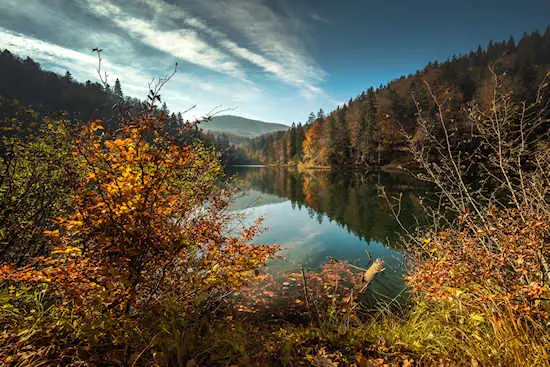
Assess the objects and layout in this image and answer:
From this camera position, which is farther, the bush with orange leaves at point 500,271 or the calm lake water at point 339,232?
the calm lake water at point 339,232

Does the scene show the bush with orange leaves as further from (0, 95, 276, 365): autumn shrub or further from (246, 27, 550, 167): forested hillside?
(246, 27, 550, 167): forested hillside

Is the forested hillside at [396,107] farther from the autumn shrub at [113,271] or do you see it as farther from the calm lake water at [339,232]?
the autumn shrub at [113,271]

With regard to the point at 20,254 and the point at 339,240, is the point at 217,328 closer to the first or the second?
the point at 20,254

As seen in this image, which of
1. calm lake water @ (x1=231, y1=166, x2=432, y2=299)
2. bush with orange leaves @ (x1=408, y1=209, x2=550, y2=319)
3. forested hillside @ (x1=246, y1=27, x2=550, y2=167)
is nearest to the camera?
bush with orange leaves @ (x1=408, y1=209, x2=550, y2=319)

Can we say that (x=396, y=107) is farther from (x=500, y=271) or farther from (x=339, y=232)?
(x=500, y=271)

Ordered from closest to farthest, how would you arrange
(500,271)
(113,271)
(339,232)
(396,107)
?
(113,271) → (500,271) → (339,232) → (396,107)

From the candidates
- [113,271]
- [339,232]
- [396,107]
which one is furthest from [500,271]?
[396,107]

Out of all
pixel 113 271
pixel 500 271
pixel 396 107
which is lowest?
pixel 113 271

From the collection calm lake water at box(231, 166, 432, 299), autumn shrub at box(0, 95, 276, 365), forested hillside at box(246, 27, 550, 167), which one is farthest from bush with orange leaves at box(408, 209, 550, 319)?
forested hillside at box(246, 27, 550, 167)

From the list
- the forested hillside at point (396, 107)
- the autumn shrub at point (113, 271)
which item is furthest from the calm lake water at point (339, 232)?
the forested hillside at point (396, 107)

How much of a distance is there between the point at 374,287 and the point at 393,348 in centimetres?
515

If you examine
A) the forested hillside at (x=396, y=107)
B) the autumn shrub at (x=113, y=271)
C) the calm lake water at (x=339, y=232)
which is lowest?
the calm lake water at (x=339, y=232)

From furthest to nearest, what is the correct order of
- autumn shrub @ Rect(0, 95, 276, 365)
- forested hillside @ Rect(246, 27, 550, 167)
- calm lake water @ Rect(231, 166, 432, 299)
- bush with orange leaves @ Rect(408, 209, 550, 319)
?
forested hillside @ Rect(246, 27, 550, 167) < calm lake water @ Rect(231, 166, 432, 299) < bush with orange leaves @ Rect(408, 209, 550, 319) < autumn shrub @ Rect(0, 95, 276, 365)

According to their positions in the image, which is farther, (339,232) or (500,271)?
(339,232)
